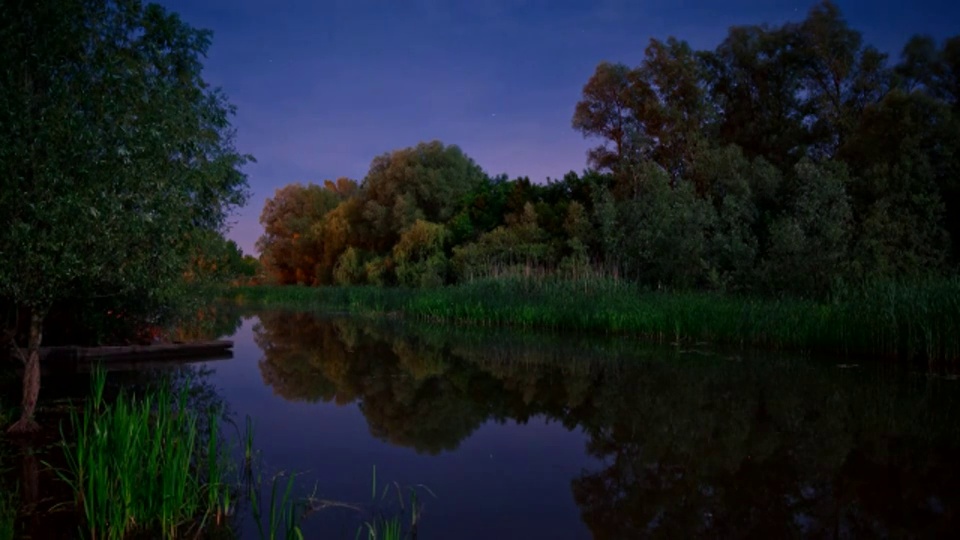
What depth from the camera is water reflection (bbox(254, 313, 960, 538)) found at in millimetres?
4910

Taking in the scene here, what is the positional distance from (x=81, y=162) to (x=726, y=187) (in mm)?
22832

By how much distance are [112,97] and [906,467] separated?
8.22 m

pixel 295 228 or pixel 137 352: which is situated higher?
pixel 295 228

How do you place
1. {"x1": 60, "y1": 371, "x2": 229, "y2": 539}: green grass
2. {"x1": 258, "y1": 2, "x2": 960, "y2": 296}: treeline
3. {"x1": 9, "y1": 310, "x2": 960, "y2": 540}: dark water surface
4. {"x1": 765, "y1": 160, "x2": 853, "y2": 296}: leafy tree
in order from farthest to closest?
1. {"x1": 258, "y1": 2, "x2": 960, "y2": 296}: treeline
2. {"x1": 765, "y1": 160, "x2": 853, "y2": 296}: leafy tree
3. {"x1": 9, "y1": 310, "x2": 960, "y2": 540}: dark water surface
4. {"x1": 60, "y1": 371, "x2": 229, "y2": 539}: green grass

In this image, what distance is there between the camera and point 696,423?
754 cm

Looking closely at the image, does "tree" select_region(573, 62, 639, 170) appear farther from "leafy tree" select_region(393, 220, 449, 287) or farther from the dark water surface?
the dark water surface

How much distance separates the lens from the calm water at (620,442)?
4.82m

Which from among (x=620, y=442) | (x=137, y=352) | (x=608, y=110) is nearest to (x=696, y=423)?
(x=620, y=442)

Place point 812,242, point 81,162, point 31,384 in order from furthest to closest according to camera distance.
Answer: point 812,242 < point 31,384 < point 81,162

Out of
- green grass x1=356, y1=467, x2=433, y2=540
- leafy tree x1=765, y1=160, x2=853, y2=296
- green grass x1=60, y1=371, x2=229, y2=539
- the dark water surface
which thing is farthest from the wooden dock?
leafy tree x1=765, y1=160, x2=853, y2=296

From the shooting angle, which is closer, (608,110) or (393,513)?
(393,513)

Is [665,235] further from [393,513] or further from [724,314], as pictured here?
[393,513]

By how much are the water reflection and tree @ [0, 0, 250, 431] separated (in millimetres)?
3386

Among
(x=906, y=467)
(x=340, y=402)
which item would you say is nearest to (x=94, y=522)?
(x=340, y=402)
